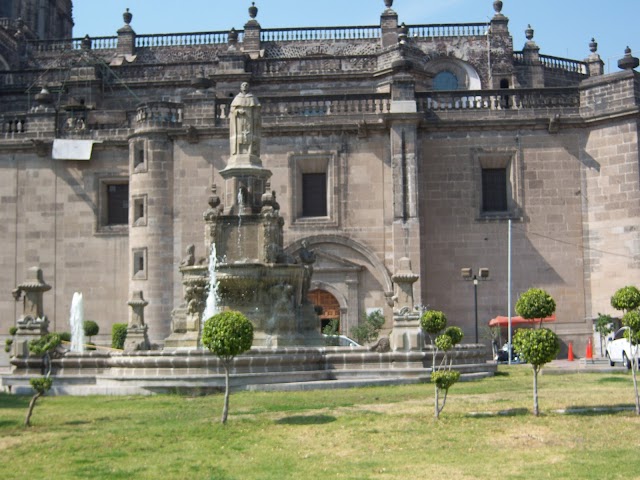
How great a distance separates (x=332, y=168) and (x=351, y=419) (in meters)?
21.5

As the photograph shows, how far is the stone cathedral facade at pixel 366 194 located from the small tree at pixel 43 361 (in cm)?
1496

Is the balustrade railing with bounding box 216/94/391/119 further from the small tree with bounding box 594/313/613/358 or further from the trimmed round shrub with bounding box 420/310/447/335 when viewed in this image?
the trimmed round shrub with bounding box 420/310/447/335

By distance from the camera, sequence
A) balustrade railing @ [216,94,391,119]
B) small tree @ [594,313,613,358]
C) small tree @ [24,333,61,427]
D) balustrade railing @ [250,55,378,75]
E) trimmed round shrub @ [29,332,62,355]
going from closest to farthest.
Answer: small tree @ [24,333,61,427]
trimmed round shrub @ [29,332,62,355]
small tree @ [594,313,613,358]
balustrade railing @ [216,94,391,119]
balustrade railing @ [250,55,378,75]

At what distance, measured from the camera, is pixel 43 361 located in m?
21.0

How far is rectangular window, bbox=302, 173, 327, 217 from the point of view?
116 feet

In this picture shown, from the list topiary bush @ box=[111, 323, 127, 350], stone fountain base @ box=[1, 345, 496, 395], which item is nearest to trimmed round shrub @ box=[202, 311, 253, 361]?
stone fountain base @ box=[1, 345, 496, 395]

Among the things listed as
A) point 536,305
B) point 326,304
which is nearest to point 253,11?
point 326,304

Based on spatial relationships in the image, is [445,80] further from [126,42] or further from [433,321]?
[433,321]

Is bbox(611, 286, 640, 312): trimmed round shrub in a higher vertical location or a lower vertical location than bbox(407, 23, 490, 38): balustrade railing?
lower

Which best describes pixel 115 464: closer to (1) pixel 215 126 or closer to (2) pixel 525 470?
(2) pixel 525 470

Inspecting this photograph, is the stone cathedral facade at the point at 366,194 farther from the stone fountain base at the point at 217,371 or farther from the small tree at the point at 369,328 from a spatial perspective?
the stone fountain base at the point at 217,371

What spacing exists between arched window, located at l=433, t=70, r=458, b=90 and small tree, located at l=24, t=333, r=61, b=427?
2756cm

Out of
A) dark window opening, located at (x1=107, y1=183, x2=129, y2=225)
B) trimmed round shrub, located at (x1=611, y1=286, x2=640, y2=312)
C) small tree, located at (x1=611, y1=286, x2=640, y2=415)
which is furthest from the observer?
dark window opening, located at (x1=107, y1=183, x2=129, y2=225)

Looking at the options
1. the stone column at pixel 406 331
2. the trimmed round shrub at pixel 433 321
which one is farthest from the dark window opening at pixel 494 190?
the trimmed round shrub at pixel 433 321
